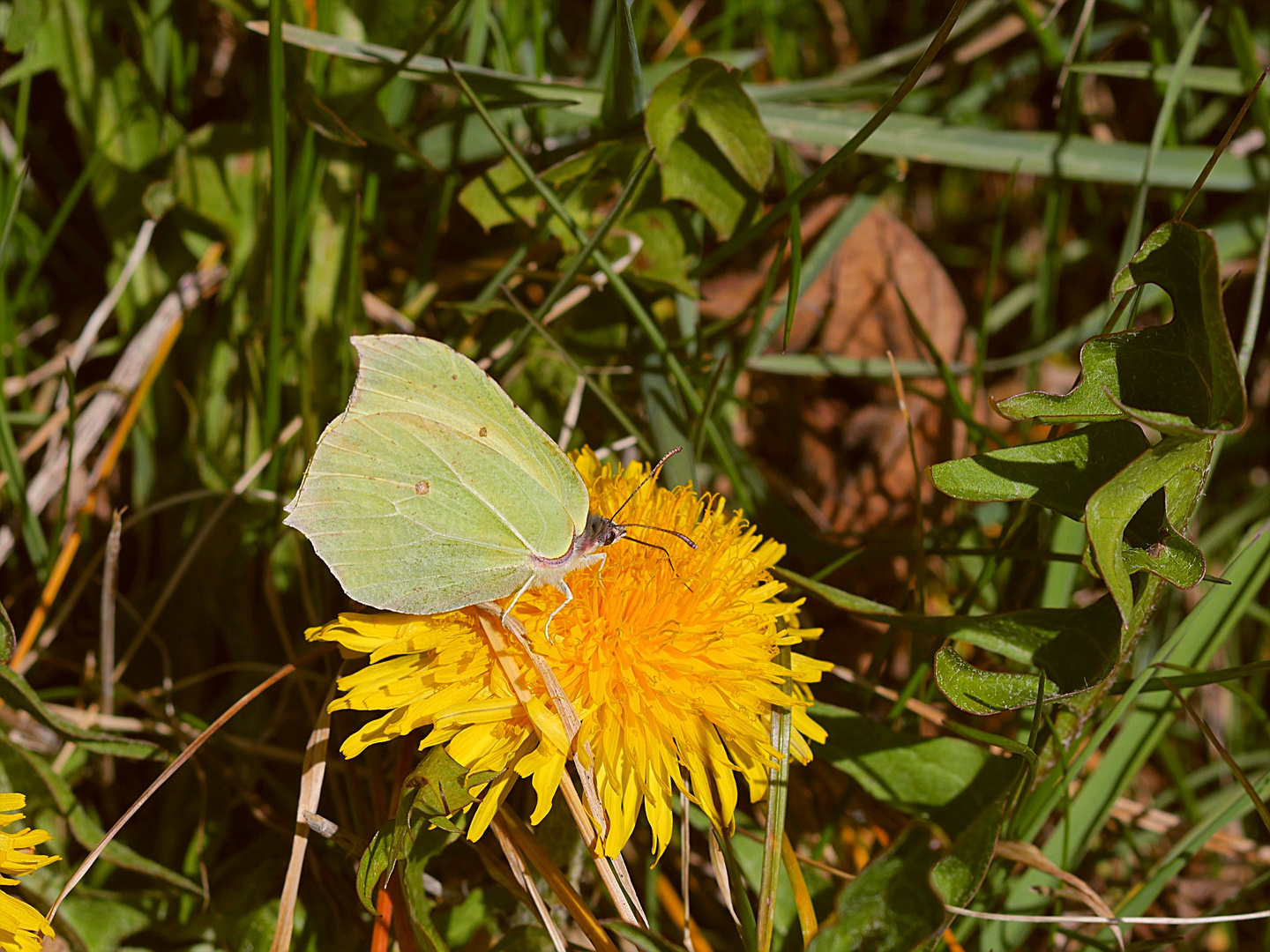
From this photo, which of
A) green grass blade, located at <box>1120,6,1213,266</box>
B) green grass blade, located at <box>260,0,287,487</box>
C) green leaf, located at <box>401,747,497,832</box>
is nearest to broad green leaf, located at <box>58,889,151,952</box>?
green leaf, located at <box>401,747,497,832</box>

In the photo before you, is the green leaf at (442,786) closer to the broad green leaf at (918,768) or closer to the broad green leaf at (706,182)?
the broad green leaf at (918,768)

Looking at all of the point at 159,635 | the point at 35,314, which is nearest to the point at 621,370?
the point at 159,635

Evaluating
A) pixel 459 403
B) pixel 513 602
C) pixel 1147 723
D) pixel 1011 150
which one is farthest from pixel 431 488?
pixel 1011 150

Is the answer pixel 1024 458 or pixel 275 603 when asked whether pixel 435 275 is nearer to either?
pixel 275 603

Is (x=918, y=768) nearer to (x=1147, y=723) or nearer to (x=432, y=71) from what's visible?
(x=1147, y=723)

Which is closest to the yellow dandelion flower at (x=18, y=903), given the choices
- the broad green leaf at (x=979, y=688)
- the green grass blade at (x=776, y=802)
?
the green grass blade at (x=776, y=802)

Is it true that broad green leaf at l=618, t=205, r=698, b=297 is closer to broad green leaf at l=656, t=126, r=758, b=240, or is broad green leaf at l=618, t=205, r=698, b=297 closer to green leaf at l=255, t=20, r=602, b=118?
broad green leaf at l=656, t=126, r=758, b=240
